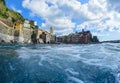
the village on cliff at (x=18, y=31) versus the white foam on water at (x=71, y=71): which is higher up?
the village on cliff at (x=18, y=31)

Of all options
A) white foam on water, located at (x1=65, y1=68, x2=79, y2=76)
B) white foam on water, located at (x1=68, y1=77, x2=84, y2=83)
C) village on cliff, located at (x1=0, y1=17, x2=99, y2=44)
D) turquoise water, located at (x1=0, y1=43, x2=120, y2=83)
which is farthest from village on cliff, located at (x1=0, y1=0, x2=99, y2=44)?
white foam on water, located at (x1=68, y1=77, x2=84, y2=83)

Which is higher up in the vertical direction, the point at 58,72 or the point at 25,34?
the point at 25,34

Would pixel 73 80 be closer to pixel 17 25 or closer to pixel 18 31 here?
pixel 18 31

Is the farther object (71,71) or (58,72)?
(71,71)

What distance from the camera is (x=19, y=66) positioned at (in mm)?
19188

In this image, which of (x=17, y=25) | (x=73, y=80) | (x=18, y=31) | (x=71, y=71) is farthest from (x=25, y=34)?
(x=73, y=80)

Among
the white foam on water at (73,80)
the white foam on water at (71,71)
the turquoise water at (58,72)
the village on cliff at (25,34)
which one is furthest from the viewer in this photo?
the village on cliff at (25,34)

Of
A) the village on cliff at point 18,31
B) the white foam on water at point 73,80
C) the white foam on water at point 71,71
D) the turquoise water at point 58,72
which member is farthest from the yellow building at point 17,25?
the white foam on water at point 73,80

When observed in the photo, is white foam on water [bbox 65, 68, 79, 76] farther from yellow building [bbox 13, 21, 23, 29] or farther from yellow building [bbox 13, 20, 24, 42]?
yellow building [bbox 13, 21, 23, 29]

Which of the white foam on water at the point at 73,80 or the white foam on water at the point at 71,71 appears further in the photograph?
the white foam on water at the point at 71,71

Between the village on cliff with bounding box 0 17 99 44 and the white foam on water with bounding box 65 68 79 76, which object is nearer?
the white foam on water with bounding box 65 68 79 76

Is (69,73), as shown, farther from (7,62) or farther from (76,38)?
(76,38)

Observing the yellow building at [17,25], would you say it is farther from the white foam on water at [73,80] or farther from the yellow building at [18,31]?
the white foam on water at [73,80]

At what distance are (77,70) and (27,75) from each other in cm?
398
